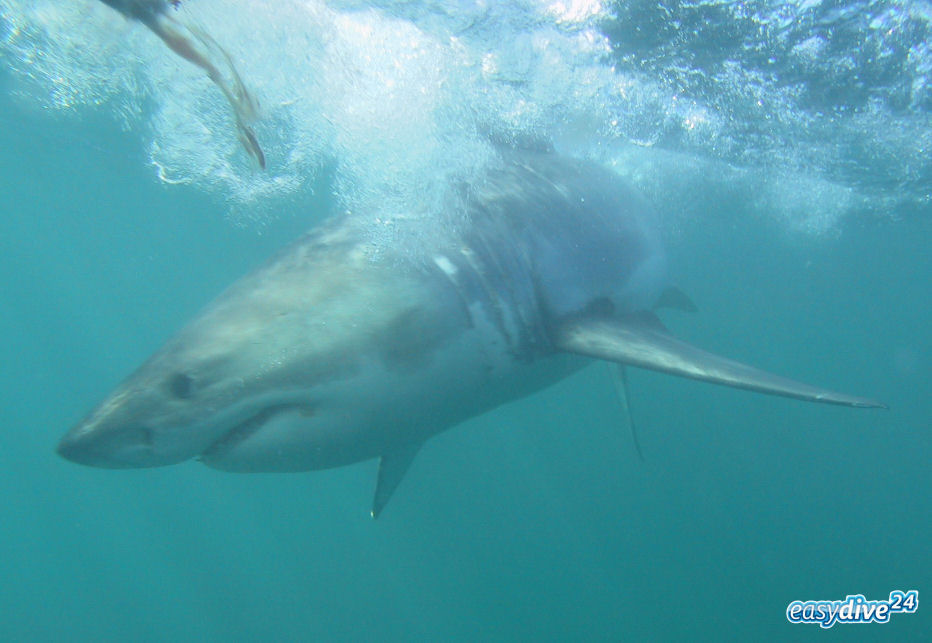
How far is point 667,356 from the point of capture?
4000mm

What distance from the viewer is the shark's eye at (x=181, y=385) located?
9.25ft

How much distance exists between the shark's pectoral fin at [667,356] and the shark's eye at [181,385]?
8.04ft

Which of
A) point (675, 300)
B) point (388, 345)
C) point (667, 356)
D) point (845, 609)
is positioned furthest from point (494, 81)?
point (845, 609)

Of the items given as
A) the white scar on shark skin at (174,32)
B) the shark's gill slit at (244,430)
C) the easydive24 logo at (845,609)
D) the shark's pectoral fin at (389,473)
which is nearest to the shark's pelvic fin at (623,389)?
the shark's pectoral fin at (389,473)

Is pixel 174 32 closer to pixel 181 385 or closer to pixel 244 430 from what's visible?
pixel 181 385

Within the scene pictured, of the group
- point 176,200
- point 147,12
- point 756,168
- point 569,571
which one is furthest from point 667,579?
point 176,200

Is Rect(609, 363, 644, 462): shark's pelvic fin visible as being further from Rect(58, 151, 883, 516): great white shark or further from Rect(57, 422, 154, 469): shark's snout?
Rect(57, 422, 154, 469): shark's snout

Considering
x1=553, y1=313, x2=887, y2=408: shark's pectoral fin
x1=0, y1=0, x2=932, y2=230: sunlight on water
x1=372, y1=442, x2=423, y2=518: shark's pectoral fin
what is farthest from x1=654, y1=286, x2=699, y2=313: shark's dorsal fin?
x1=372, y1=442, x2=423, y2=518: shark's pectoral fin

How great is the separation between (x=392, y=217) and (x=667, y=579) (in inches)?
944

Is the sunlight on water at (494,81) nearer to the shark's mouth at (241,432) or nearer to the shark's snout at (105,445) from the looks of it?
the shark's mouth at (241,432)

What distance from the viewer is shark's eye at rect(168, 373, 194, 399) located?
282cm

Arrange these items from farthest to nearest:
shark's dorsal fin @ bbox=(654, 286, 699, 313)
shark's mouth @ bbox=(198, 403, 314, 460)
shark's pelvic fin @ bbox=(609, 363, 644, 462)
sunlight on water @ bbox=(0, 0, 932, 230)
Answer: sunlight on water @ bbox=(0, 0, 932, 230) → shark's dorsal fin @ bbox=(654, 286, 699, 313) → shark's pelvic fin @ bbox=(609, 363, 644, 462) → shark's mouth @ bbox=(198, 403, 314, 460)

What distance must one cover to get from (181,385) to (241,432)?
1.22 ft

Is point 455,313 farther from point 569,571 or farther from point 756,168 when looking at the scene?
point 569,571
